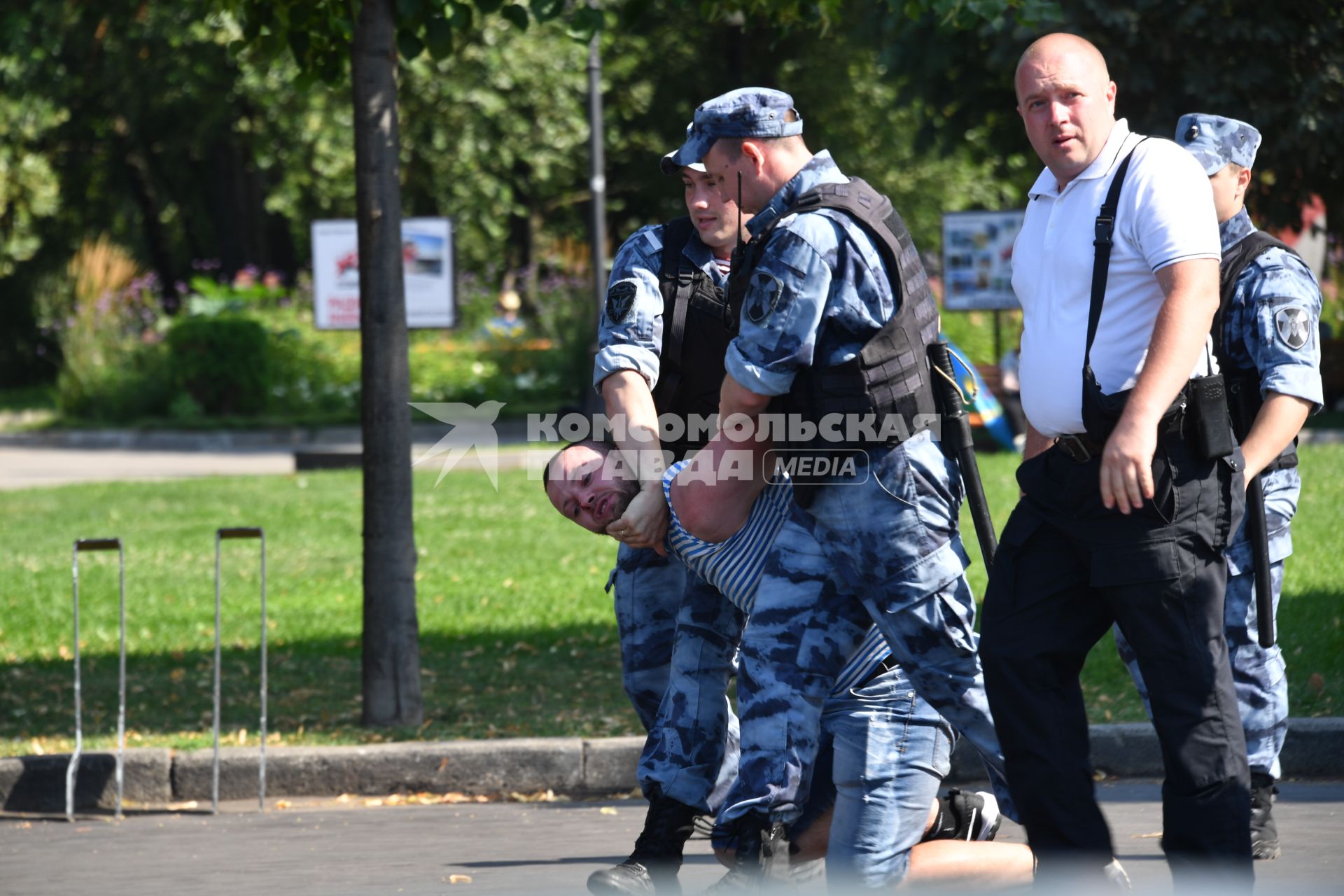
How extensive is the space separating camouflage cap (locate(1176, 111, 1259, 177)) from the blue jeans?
165 centimetres

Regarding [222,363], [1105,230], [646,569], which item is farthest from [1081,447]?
[222,363]

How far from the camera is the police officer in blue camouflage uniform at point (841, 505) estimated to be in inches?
A: 142

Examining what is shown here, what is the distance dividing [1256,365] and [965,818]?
137 cm

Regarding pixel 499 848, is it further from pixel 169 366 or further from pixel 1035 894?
pixel 169 366

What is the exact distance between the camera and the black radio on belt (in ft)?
11.1

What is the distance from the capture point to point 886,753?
12.1 feet

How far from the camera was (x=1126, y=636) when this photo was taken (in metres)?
3.42

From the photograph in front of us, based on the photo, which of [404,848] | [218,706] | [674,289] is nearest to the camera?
[674,289]

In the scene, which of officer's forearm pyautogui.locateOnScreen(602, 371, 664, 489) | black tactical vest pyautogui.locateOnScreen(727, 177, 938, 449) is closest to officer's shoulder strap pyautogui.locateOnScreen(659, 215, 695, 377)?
officer's forearm pyautogui.locateOnScreen(602, 371, 664, 489)

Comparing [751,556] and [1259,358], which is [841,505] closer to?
[751,556]

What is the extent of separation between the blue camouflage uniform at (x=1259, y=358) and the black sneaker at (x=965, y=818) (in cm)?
50

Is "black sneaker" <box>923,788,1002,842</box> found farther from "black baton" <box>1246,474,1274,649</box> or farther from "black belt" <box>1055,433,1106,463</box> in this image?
"black belt" <box>1055,433,1106,463</box>

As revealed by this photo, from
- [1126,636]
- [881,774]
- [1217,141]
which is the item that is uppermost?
[1217,141]

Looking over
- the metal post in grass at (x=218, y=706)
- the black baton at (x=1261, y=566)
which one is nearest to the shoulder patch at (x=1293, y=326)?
the black baton at (x=1261, y=566)
